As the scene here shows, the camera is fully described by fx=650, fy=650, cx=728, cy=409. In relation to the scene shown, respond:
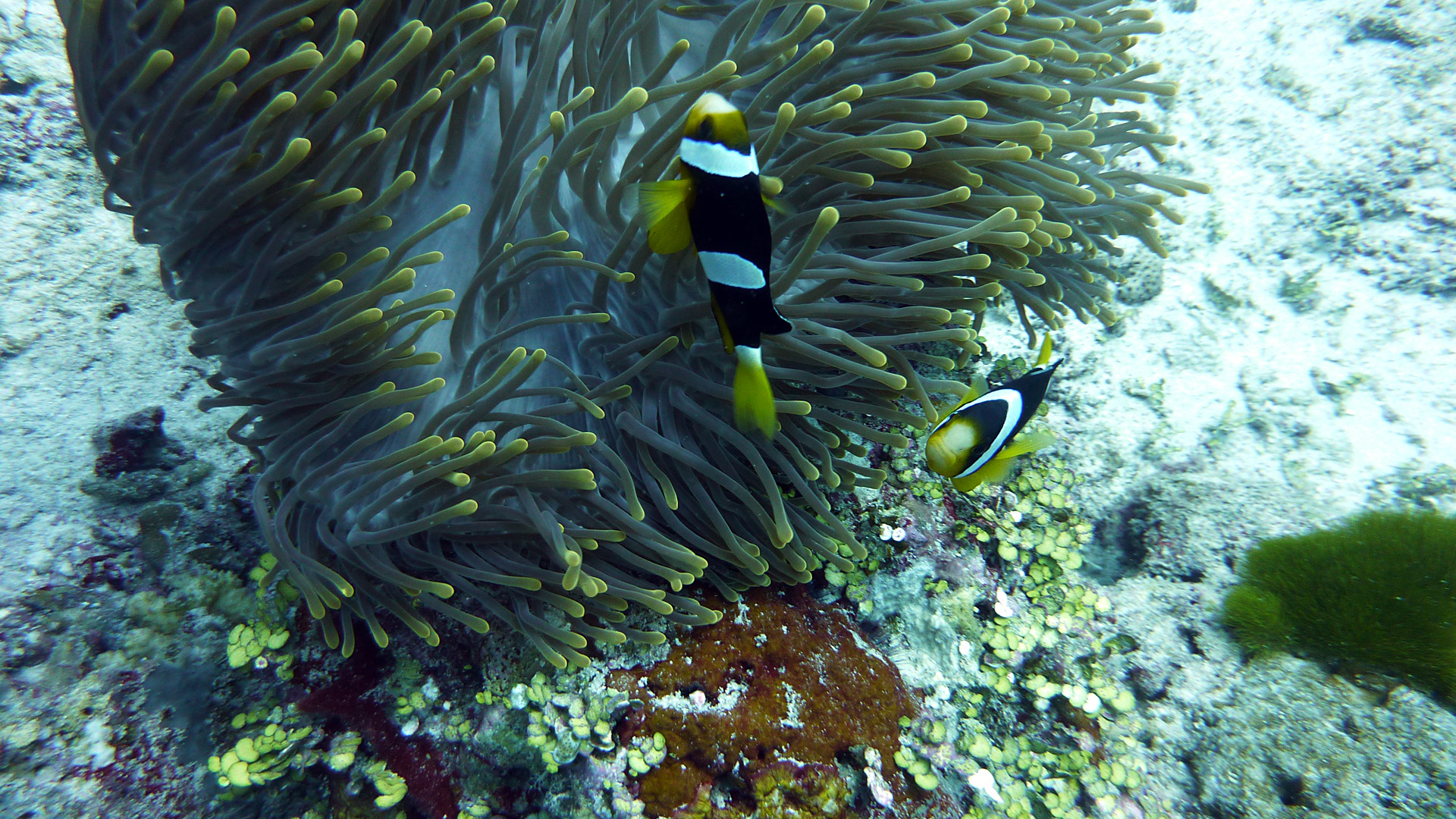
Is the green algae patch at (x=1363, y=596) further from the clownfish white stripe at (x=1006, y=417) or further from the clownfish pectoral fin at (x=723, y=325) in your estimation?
the clownfish pectoral fin at (x=723, y=325)

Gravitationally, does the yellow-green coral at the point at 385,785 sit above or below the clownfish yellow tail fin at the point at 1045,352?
below

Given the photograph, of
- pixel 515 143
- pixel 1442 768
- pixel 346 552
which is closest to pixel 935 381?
pixel 515 143

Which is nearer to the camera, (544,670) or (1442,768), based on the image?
(1442,768)

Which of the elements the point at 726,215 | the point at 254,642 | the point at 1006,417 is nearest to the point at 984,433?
the point at 1006,417

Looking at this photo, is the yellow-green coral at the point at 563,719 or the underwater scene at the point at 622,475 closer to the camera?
the underwater scene at the point at 622,475

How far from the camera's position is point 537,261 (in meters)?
1.45

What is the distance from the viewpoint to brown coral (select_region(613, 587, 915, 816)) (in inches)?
59.1

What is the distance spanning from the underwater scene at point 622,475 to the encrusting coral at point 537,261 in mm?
11

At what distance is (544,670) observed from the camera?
1.64m

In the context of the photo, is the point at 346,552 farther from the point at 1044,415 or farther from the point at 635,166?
the point at 1044,415

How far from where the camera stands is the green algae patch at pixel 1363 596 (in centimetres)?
155

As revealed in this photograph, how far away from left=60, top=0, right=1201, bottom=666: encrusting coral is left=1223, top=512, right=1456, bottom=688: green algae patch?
42.5 inches

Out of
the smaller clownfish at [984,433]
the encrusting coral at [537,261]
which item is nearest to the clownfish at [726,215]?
the encrusting coral at [537,261]

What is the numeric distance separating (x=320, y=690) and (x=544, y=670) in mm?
626
